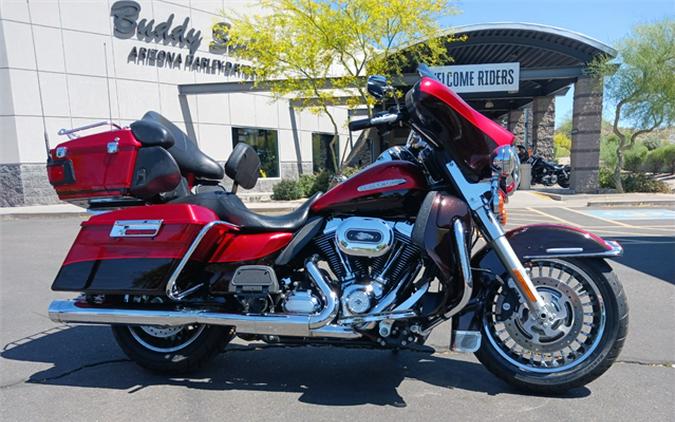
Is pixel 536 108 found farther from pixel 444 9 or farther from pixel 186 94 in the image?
pixel 186 94

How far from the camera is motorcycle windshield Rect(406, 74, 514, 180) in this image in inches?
99.3

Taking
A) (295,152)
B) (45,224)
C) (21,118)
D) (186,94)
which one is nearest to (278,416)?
(45,224)

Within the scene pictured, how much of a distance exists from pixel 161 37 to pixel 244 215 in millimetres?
16476

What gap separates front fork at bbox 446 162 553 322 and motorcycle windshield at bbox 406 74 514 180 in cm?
8

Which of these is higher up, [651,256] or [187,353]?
[187,353]

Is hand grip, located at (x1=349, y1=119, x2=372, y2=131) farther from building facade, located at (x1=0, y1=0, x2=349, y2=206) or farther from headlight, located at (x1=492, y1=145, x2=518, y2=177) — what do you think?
building facade, located at (x1=0, y1=0, x2=349, y2=206)

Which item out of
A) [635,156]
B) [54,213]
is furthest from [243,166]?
[635,156]

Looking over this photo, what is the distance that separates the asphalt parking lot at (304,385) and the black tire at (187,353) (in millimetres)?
102

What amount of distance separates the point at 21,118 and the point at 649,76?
2013 centimetres

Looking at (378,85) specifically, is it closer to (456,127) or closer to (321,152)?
(456,127)

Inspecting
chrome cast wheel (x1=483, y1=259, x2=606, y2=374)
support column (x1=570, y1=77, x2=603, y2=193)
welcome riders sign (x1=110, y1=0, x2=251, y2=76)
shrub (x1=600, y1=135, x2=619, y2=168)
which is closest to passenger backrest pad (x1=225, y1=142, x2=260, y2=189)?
chrome cast wheel (x1=483, y1=259, x2=606, y2=374)

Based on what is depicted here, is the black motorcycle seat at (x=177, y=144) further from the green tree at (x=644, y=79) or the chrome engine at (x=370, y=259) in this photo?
the green tree at (x=644, y=79)

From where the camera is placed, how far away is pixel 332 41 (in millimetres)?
13117

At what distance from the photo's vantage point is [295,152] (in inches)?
832
